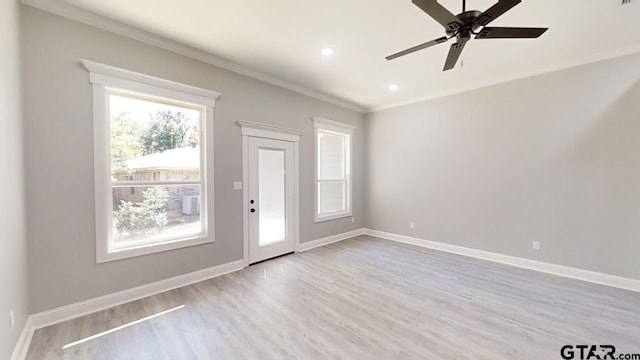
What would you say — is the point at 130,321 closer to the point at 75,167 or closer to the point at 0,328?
the point at 0,328

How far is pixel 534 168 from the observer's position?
3906 mm

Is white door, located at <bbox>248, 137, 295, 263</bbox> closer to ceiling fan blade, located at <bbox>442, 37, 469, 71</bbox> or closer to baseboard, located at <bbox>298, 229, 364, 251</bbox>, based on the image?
baseboard, located at <bbox>298, 229, 364, 251</bbox>

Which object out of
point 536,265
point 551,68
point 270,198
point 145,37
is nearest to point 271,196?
point 270,198

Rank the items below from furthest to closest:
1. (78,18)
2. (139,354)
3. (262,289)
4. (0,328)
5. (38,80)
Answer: (262,289), (78,18), (38,80), (139,354), (0,328)

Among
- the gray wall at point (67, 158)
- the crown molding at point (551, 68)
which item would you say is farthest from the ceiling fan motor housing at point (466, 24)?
the gray wall at point (67, 158)

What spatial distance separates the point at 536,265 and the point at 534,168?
148 cm

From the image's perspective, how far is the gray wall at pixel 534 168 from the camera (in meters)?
3.28

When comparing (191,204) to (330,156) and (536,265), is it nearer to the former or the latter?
(330,156)

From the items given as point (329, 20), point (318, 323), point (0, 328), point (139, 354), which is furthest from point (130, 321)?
point (329, 20)

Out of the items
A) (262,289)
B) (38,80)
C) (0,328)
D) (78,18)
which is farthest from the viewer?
(262,289)

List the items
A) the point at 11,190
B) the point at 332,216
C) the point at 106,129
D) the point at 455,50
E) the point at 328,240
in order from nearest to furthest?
the point at 11,190
the point at 455,50
the point at 106,129
the point at 328,240
the point at 332,216

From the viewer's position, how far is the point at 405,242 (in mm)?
5410

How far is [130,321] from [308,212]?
3035mm

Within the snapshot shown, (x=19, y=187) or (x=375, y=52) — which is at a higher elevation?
(x=375, y=52)
